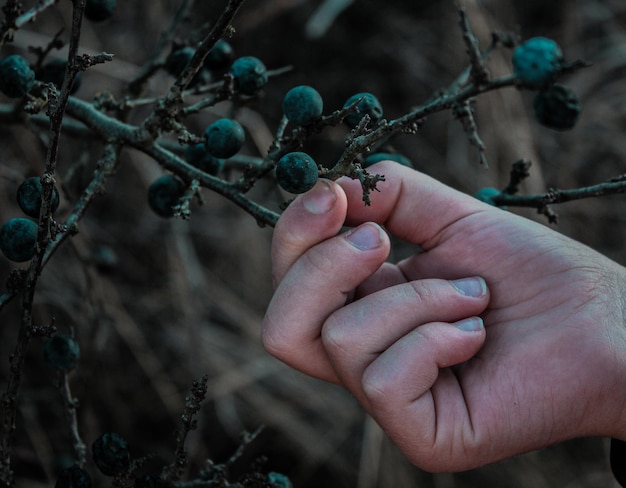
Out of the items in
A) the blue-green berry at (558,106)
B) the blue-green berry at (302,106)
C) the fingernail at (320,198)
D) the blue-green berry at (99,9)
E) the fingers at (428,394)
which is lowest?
the fingers at (428,394)

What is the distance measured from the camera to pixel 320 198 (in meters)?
1.31

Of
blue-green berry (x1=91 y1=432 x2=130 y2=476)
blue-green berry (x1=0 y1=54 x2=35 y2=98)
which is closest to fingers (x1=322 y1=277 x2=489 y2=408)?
blue-green berry (x1=91 y1=432 x2=130 y2=476)

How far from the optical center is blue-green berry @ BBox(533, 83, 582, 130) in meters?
1.62

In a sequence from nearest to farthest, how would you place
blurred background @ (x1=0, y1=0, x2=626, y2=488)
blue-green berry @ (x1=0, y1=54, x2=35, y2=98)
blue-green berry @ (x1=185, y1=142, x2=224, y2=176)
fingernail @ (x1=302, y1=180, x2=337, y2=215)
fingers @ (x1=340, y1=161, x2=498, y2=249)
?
A: fingernail @ (x1=302, y1=180, x2=337, y2=215), blue-green berry @ (x1=0, y1=54, x2=35, y2=98), fingers @ (x1=340, y1=161, x2=498, y2=249), blue-green berry @ (x1=185, y1=142, x2=224, y2=176), blurred background @ (x1=0, y1=0, x2=626, y2=488)

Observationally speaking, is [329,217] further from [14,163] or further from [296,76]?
[296,76]

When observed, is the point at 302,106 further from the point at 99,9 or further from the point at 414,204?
the point at 99,9

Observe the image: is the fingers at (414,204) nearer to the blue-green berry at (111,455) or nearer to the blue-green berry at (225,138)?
→ the blue-green berry at (225,138)

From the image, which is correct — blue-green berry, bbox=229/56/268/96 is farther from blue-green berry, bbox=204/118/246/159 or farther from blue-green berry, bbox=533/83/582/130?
blue-green berry, bbox=533/83/582/130

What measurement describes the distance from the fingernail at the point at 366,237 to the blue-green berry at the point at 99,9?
→ 923 millimetres

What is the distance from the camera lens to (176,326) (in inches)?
141

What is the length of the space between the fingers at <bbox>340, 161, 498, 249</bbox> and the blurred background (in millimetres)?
1344

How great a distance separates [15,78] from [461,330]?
110 cm

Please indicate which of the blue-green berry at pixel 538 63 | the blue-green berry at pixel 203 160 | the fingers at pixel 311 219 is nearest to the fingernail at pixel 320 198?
the fingers at pixel 311 219

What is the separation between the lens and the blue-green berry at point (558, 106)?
1.62 meters
